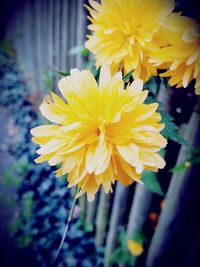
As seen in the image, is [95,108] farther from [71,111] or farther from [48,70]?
[48,70]

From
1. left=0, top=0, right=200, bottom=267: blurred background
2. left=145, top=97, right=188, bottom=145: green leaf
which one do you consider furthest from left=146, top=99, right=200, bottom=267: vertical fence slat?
left=145, top=97, right=188, bottom=145: green leaf

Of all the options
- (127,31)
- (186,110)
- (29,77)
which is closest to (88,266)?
(186,110)

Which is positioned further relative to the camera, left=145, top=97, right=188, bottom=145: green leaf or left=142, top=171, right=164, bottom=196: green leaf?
left=142, top=171, right=164, bottom=196: green leaf

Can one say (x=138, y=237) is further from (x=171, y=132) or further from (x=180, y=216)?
(x=171, y=132)

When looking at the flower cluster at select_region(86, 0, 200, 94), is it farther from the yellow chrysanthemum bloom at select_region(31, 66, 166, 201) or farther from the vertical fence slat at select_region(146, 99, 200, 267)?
the vertical fence slat at select_region(146, 99, 200, 267)

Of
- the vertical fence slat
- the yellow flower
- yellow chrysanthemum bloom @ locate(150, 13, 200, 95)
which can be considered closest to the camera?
yellow chrysanthemum bloom @ locate(150, 13, 200, 95)

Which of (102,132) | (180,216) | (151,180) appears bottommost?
(180,216)

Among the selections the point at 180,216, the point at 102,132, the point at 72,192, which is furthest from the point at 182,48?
the point at 72,192

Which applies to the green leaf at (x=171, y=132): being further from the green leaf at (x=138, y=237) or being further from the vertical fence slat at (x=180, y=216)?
the green leaf at (x=138, y=237)

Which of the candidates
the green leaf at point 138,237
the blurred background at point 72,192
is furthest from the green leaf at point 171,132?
the green leaf at point 138,237
